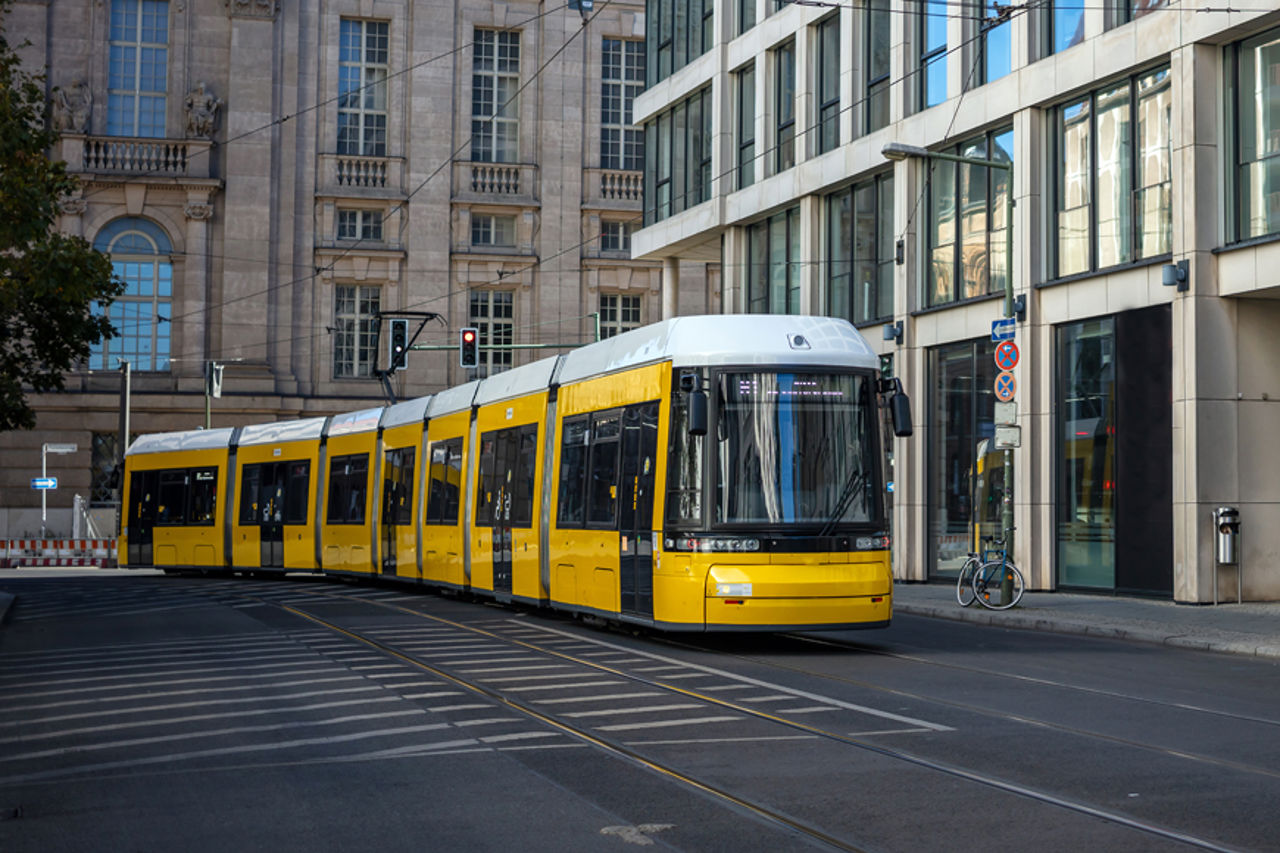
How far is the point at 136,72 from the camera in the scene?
51812 mm

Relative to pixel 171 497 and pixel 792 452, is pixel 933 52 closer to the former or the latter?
pixel 792 452

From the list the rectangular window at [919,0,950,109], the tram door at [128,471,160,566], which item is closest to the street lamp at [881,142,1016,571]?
the rectangular window at [919,0,950,109]

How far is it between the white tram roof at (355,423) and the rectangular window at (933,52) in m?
11.6

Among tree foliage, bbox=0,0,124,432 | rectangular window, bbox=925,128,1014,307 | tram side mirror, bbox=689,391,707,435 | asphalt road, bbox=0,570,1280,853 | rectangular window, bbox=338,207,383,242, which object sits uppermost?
rectangular window, bbox=338,207,383,242

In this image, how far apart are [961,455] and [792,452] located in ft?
46.3

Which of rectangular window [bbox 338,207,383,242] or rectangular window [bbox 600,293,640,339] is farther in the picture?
rectangular window [bbox 600,293,640,339]

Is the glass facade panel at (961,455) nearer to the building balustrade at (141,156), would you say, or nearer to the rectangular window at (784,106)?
the rectangular window at (784,106)

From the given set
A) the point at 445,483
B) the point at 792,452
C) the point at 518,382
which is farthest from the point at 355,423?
the point at 792,452

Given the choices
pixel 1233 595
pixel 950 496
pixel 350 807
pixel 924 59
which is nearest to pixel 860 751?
pixel 350 807

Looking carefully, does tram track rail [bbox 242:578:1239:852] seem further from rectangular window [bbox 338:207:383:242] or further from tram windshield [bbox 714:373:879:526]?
rectangular window [bbox 338:207:383:242]

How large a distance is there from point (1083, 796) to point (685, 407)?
7.95 metres

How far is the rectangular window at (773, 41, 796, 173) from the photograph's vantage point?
33781 millimetres

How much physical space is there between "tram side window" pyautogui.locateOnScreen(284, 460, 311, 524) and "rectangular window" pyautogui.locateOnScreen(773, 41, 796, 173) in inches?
470

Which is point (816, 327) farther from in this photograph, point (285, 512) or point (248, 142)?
point (248, 142)
